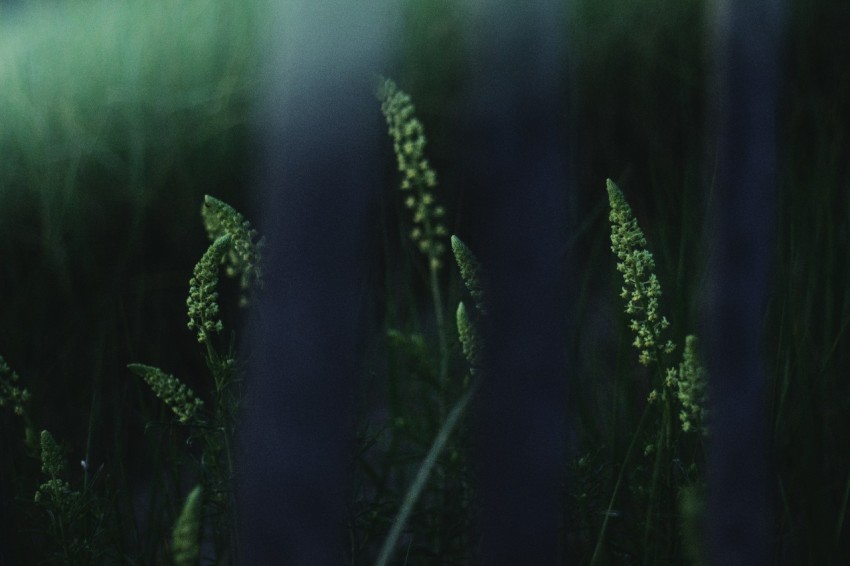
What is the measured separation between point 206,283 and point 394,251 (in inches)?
45.9

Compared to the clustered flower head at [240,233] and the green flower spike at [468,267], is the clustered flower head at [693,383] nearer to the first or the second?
the green flower spike at [468,267]

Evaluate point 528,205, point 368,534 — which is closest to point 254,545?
point 528,205

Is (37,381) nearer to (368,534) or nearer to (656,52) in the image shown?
(368,534)

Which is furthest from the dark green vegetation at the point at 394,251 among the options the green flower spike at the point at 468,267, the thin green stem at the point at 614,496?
the green flower spike at the point at 468,267

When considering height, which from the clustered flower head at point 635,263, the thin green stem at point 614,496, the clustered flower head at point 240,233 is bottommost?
the thin green stem at point 614,496

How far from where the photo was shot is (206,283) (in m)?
1.16

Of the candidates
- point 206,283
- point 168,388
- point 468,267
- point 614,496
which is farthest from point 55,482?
point 614,496

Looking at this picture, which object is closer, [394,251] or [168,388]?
[168,388]

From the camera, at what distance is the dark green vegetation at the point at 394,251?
1.42 m

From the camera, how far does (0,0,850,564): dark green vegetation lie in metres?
1.42

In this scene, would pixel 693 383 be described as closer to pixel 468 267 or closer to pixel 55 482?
pixel 468 267

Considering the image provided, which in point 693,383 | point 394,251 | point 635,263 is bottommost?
point 693,383

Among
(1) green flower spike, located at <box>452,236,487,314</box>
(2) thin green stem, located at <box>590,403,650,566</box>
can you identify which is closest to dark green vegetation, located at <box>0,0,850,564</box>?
(2) thin green stem, located at <box>590,403,650,566</box>

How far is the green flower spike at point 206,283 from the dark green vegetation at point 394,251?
0.82ft
